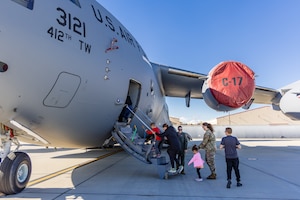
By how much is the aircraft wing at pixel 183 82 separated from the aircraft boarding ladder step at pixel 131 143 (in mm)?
4366

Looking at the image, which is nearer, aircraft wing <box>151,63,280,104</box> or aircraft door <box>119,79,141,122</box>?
aircraft door <box>119,79,141,122</box>

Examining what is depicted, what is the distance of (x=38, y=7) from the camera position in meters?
4.11

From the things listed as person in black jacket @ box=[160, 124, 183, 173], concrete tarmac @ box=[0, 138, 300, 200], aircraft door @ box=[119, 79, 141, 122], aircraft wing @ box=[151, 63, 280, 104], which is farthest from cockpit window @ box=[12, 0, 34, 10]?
aircraft wing @ box=[151, 63, 280, 104]

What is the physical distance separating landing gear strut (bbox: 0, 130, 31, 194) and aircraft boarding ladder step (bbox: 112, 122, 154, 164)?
2.29 meters

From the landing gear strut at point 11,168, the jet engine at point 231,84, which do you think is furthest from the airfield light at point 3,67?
the jet engine at point 231,84

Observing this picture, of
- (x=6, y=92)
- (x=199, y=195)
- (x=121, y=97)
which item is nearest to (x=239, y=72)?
(x=121, y=97)

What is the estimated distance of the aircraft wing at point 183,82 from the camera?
36.0ft

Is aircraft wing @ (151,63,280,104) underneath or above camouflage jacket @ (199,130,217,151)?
above

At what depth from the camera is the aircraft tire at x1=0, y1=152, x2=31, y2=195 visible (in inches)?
172

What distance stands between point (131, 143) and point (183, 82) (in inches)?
252

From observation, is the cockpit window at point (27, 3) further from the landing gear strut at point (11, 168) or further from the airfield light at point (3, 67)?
the landing gear strut at point (11, 168)

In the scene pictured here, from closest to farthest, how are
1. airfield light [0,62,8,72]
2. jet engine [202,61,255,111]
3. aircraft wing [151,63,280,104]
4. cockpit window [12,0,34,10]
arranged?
airfield light [0,62,8,72], cockpit window [12,0,34,10], jet engine [202,61,255,111], aircraft wing [151,63,280,104]

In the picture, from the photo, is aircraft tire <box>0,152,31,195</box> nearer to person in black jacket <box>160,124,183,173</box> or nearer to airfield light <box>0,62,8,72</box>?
airfield light <box>0,62,8,72</box>

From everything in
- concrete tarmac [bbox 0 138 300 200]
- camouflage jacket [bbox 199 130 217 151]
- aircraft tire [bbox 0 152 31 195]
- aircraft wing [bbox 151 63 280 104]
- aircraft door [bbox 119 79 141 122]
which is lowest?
concrete tarmac [bbox 0 138 300 200]
